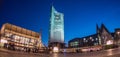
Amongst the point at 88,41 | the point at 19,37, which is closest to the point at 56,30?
the point at 88,41

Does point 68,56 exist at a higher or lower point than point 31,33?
lower

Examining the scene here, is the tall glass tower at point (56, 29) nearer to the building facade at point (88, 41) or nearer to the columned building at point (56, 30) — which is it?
the columned building at point (56, 30)

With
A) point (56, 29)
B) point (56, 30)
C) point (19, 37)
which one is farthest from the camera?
point (56, 30)

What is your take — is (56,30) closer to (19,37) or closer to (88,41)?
(88,41)

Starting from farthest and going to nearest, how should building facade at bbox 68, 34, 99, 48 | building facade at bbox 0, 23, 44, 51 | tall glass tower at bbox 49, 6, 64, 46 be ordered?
building facade at bbox 68, 34, 99, 48 → tall glass tower at bbox 49, 6, 64, 46 → building facade at bbox 0, 23, 44, 51

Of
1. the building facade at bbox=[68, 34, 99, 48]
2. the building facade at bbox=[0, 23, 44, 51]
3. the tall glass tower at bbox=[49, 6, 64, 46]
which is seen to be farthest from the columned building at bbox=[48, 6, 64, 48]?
the building facade at bbox=[0, 23, 44, 51]

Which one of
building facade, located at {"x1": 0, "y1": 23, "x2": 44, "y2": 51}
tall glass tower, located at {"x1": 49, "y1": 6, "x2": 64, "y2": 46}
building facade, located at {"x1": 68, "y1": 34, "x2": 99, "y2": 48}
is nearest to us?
building facade, located at {"x1": 0, "y1": 23, "x2": 44, "y2": 51}

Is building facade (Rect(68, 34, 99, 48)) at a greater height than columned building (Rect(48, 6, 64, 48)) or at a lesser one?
lesser

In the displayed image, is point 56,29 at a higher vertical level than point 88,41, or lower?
higher

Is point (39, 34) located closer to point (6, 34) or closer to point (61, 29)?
point (6, 34)

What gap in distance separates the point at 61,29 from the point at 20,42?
33.3 m

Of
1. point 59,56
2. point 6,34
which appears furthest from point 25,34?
point 59,56

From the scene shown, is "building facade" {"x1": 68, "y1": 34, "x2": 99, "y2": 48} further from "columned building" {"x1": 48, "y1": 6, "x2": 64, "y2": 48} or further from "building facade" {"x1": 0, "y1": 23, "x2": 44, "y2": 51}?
"building facade" {"x1": 0, "y1": 23, "x2": 44, "y2": 51}

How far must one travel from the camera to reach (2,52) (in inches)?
572
